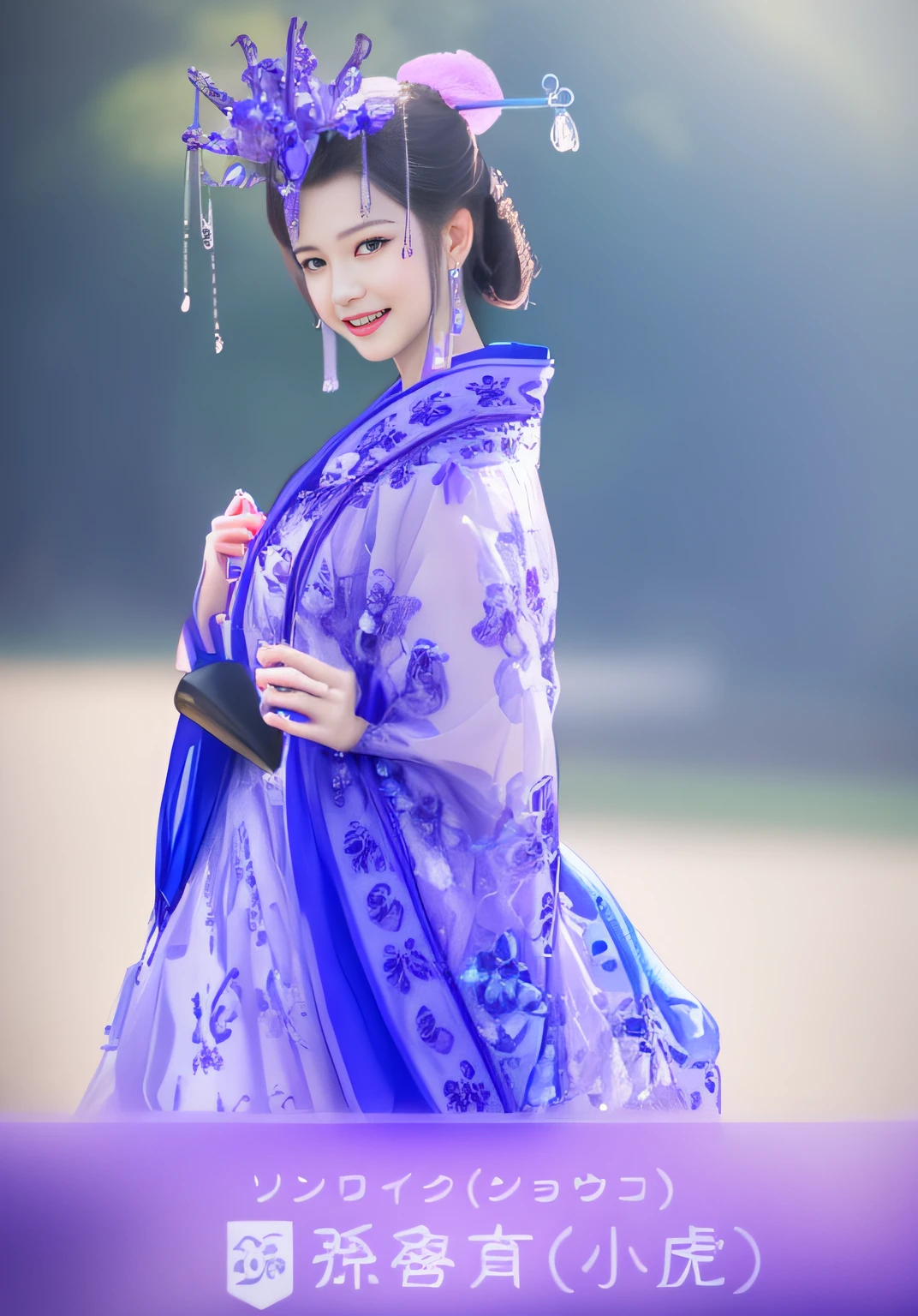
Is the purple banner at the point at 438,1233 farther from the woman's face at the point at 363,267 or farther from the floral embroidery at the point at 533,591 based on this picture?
the woman's face at the point at 363,267

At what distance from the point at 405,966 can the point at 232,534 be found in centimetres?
62

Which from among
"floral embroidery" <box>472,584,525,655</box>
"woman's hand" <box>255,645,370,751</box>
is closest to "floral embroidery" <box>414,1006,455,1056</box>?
"woman's hand" <box>255,645,370,751</box>

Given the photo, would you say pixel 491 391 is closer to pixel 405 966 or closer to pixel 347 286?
pixel 347 286

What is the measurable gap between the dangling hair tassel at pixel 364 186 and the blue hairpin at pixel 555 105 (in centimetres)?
16

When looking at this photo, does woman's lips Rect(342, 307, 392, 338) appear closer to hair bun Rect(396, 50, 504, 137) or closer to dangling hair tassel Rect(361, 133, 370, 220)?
dangling hair tassel Rect(361, 133, 370, 220)

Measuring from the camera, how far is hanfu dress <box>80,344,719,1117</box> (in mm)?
1534

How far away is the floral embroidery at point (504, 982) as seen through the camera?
1.54m

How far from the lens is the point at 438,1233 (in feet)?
5.31

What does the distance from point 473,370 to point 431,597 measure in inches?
11.8

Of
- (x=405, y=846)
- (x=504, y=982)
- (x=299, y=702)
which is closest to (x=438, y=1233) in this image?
(x=504, y=982)

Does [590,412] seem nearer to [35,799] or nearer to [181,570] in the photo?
[181,570]

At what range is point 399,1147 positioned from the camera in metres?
1.57

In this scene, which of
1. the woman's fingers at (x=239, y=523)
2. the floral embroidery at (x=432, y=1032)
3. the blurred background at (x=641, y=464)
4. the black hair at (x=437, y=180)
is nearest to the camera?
the floral embroidery at (x=432, y=1032)

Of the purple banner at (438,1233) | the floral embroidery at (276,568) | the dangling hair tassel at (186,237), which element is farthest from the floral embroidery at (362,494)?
the purple banner at (438,1233)
